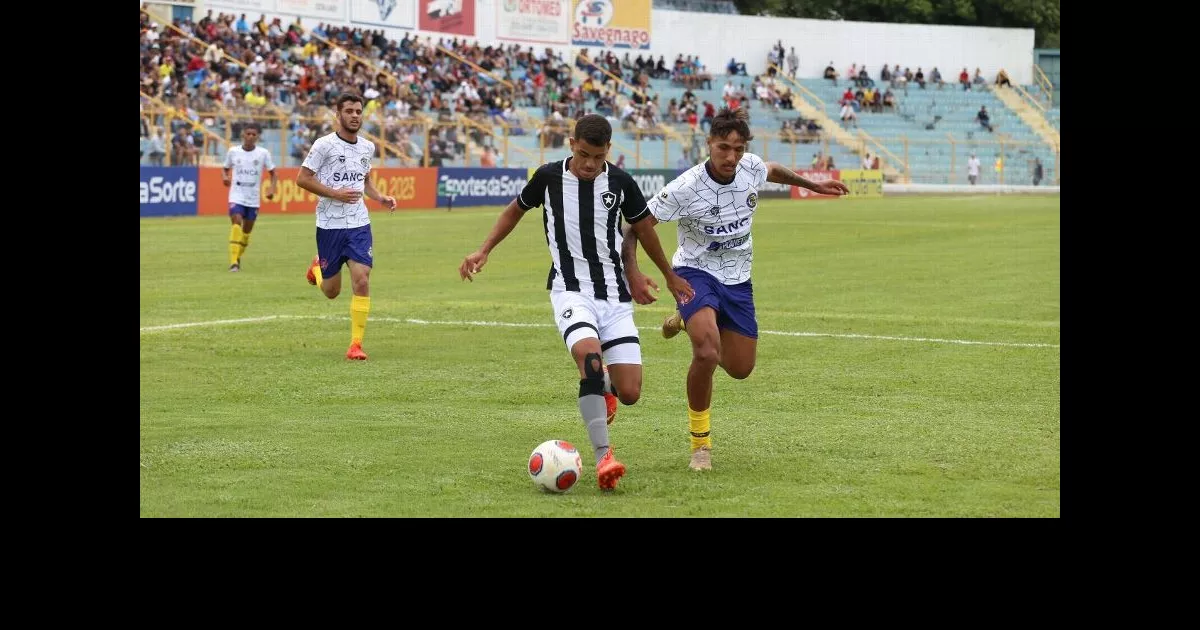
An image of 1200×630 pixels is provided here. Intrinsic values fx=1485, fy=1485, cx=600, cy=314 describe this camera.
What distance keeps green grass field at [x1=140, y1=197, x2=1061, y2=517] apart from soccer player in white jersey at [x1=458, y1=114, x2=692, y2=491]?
0.73 m

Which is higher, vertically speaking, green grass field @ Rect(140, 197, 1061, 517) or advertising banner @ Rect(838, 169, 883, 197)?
advertising banner @ Rect(838, 169, 883, 197)

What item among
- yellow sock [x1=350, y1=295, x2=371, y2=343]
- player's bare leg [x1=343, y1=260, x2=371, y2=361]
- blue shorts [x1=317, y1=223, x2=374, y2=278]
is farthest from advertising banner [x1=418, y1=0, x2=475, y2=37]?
yellow sock [x1=350, y1=295, x2=371, y2=343]

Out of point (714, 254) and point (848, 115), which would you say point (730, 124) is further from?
point (848, 115)

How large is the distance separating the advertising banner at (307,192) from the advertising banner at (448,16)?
16374mm

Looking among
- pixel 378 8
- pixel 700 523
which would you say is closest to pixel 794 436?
pixel 700 523

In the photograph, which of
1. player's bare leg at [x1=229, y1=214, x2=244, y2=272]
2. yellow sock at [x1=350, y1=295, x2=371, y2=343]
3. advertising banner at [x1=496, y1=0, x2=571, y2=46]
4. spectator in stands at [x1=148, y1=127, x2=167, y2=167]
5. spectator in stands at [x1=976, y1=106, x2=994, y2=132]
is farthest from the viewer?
spectator in stands at [x1=976, y1=106, x2=994, y2=132]

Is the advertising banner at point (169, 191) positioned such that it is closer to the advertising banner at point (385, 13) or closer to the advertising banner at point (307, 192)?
the advertising banner at point (307, 192)

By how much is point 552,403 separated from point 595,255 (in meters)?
2.51

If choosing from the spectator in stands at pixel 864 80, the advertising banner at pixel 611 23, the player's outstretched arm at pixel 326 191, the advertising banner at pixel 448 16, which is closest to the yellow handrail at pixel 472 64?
the advertising banner at pixel 448 16

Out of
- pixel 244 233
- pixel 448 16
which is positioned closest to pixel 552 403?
pixel 244 233

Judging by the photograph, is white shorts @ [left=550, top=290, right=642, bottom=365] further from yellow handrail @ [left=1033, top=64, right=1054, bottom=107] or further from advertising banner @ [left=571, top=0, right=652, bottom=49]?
yellow handrail @ [left=1033, top=64, right=1054, bottom=107]

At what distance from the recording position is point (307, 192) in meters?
34.5

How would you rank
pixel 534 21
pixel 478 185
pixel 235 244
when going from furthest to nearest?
pixel 534 21 < pixel 478 185 < pixel 235 244

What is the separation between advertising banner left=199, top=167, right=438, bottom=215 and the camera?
35.5 meters
